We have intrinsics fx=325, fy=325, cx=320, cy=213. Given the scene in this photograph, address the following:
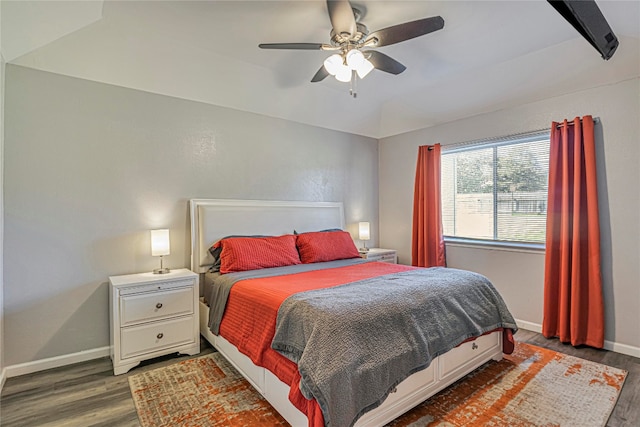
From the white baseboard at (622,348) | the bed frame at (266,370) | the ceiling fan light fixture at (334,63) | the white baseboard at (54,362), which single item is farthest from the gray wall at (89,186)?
the white baseboard at (622,348)

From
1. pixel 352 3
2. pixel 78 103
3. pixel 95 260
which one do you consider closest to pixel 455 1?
pixel 352 3

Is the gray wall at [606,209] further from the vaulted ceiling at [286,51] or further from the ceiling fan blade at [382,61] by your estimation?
the ceiling fan blade at [382,61]

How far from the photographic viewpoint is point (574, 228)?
10.3 feet

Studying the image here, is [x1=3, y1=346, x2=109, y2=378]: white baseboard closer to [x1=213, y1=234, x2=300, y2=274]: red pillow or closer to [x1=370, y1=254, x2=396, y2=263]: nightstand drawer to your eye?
[x1=213, y1=234, x2=300, y2=274]: red pillow

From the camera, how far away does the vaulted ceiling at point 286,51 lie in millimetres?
2465

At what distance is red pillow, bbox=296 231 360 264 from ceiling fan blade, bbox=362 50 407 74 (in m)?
1.95

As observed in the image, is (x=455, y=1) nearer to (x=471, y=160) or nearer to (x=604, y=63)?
(x=604, y=63)

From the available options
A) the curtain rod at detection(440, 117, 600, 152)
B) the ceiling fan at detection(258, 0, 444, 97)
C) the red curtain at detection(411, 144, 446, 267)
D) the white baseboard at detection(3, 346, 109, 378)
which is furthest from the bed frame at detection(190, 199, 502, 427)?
the ceiling fan at detection(258, 0, 444, 97)

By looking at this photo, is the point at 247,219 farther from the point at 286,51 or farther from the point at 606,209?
the point at 606,209

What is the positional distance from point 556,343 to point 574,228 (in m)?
1.15

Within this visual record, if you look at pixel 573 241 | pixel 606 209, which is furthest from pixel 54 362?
pixel 606 209

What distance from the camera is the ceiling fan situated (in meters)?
2.15

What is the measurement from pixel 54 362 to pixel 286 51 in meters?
3.42

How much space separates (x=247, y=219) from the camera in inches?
147
